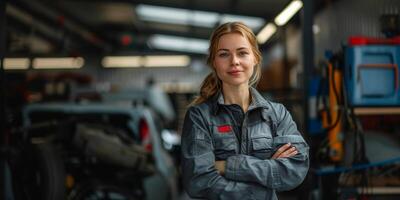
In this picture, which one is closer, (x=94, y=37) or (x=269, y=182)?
(x=269, y=182)

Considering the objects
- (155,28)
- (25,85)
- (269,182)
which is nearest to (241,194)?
(269,182)

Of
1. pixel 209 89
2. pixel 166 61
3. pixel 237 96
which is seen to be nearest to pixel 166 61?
pixel 166 61

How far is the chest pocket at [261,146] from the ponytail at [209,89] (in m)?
0.32

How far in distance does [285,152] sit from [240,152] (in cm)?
22

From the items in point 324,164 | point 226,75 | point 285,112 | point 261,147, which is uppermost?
point 226,75

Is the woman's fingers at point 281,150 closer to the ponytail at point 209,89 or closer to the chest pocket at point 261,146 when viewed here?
the chest pocket at point 261,146

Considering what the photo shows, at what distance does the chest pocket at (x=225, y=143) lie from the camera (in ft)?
8.00

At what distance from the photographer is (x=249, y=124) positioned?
247 cm

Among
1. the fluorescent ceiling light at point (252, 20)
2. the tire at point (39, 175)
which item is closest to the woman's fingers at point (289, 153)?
the tire at point (39, 175)

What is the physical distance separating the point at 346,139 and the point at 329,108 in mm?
299

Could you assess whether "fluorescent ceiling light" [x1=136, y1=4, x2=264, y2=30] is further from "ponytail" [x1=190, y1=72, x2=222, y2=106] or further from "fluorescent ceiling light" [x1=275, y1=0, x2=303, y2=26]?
"ponytail" [x1=190, y1=72, x2=222, y2=106]

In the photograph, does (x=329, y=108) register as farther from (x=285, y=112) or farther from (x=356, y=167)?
(x=285, y=112)

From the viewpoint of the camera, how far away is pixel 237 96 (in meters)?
2.52

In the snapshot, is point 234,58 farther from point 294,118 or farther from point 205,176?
point 294,118
